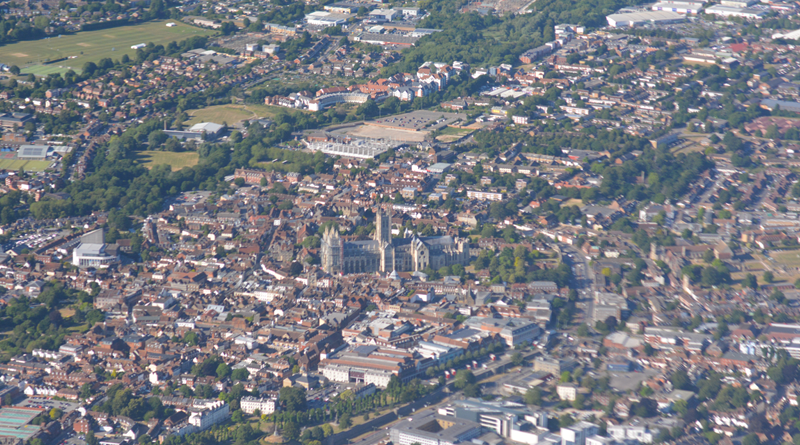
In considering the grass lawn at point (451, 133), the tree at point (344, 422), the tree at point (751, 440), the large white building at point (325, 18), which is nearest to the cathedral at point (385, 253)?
the tree at point (344, 422)

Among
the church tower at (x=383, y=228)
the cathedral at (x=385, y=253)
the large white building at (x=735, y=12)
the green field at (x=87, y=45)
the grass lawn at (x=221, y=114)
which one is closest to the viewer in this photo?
the cathedral at (x=385, y=253)

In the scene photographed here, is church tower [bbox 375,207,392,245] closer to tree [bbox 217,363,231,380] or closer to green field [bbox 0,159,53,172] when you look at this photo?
tree [bbox 217,363,231,380]

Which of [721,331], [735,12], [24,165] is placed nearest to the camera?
[721,331]

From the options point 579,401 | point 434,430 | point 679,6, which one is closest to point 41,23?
point 679,6

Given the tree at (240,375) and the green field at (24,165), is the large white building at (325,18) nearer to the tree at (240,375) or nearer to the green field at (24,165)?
the green field at (24,165)

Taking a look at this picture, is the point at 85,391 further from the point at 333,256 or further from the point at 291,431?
the point at 333,256

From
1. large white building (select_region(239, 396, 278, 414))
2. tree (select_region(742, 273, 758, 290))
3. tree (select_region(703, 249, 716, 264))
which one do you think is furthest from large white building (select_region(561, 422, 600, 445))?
tree (select_region(703, 249, 716, 264))
